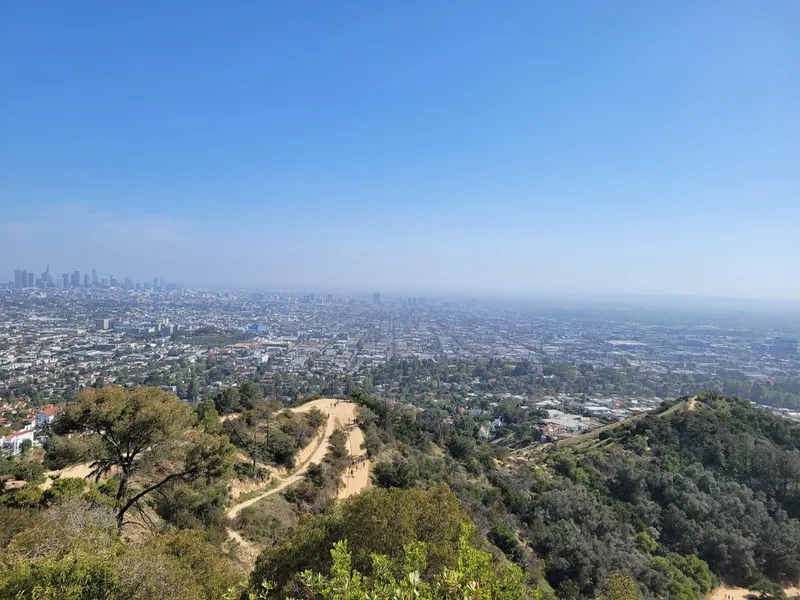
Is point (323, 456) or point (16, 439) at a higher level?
point (323, 456)

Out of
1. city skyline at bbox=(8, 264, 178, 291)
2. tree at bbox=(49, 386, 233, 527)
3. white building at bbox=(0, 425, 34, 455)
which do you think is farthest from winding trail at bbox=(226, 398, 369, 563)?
city skyline at bbox=(8, 264, 178, 291)

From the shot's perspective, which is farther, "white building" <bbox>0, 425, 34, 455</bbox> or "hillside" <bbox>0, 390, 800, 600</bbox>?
"white building" <bbox>0, 425, 34, 455</bbox>

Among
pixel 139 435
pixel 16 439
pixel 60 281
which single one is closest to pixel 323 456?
pixel 139 435

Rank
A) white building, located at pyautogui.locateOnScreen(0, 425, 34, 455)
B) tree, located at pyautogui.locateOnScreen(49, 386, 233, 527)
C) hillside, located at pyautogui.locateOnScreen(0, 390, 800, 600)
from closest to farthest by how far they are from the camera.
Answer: hillside, located at pyautogui.locateOnScreen(0, 390, 800, 600) → tree, located at pyautogui.locateOnScreen(49, 386, 233, 527) → white building, located at pyautogui.locateOnScreen(0, 425, 34, 455)

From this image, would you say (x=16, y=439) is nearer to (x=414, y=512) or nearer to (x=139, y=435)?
(x=139, y=435)

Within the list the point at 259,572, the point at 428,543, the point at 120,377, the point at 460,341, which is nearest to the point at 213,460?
the point at 259,572

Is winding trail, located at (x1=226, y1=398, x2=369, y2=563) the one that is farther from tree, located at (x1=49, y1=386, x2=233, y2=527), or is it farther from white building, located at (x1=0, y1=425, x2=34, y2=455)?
white building, located at (x1=0, y1=425, x2=34, y2=455)
